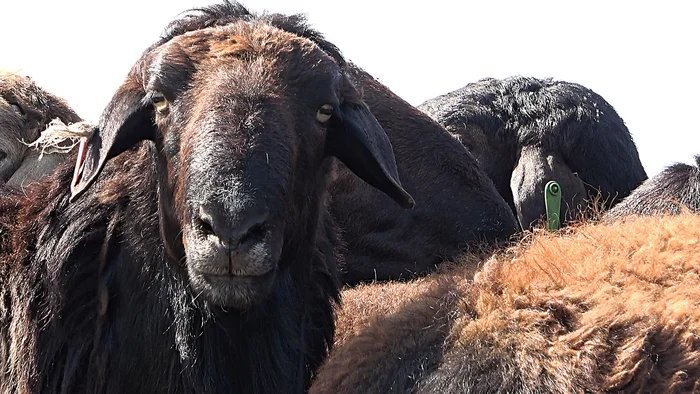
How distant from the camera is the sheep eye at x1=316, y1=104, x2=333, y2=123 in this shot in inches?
190

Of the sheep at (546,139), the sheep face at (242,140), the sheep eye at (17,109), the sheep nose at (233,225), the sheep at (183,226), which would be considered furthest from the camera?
the sheep at (546,139)

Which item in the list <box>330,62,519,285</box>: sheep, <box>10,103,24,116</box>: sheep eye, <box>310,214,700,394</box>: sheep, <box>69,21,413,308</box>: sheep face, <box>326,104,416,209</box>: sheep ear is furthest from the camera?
<box>10,103,24,116</box>: sheep eye

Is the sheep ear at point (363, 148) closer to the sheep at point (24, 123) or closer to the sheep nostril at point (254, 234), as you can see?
the sheep nostril at point (254, 234)

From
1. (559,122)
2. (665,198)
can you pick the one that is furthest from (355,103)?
(559,122)

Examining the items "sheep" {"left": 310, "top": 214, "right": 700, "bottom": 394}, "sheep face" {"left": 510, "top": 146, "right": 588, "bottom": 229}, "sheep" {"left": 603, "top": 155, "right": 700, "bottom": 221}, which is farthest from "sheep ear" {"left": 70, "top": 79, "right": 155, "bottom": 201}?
"sheep face" {"left": 510, "top": 146, "right": 588, "bottom": 229}

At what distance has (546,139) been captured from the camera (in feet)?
Answer: 32.7

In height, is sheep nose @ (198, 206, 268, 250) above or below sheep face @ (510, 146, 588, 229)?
above

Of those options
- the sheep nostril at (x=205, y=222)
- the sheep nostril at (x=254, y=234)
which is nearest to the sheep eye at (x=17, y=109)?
the sheep nostril at (x=205, y=222)

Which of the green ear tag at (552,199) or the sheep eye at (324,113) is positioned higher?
the sheep eye at (324,113)

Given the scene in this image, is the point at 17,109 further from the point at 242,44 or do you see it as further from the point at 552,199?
the point at 552,199

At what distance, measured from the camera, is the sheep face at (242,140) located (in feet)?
13.3

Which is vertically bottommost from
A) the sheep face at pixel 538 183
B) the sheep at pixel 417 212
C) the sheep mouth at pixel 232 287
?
the sheep face at pixel 538 183

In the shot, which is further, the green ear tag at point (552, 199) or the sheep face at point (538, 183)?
the sheep face at point (538, 183)

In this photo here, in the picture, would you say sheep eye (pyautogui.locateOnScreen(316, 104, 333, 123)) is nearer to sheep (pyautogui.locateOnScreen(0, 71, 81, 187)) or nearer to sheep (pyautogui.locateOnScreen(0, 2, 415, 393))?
A: sheep (pyautogui.locateOnScreen(0, 2, 415, 393))
